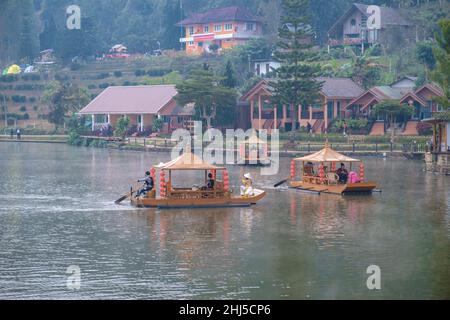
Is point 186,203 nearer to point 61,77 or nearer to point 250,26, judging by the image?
point 61,77

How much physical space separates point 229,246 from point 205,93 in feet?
195

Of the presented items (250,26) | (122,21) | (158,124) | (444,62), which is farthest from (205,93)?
(122,21)

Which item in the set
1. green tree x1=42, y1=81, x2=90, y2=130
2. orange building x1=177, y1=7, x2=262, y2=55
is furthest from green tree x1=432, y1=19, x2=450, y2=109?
orange building x1=177, y1=7, x2=262, y2=55

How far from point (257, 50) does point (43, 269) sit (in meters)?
97.5

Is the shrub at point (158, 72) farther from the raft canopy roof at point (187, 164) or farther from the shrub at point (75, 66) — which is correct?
the raft canopy roof at point (187, 164)

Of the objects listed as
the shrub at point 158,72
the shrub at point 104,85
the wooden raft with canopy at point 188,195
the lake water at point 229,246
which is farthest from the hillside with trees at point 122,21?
the wooden raft with canopy at point 188,195

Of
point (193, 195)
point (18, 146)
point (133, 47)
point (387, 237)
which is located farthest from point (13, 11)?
A: point (387, 237)

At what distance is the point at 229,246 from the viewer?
114 feet

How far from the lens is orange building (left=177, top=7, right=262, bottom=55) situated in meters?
141

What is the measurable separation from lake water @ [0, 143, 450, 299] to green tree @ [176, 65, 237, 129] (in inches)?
1544

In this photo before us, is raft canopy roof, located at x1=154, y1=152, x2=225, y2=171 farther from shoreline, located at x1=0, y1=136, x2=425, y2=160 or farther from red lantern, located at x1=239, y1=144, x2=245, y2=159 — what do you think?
shoreline, located at x1=0, y1=136, x2=425, y2=160

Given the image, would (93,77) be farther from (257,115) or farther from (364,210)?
(364,210)

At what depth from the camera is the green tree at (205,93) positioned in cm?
9300

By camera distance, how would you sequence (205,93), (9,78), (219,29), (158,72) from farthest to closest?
(219,29) → (9,78) → (158,72) → (205,93)
